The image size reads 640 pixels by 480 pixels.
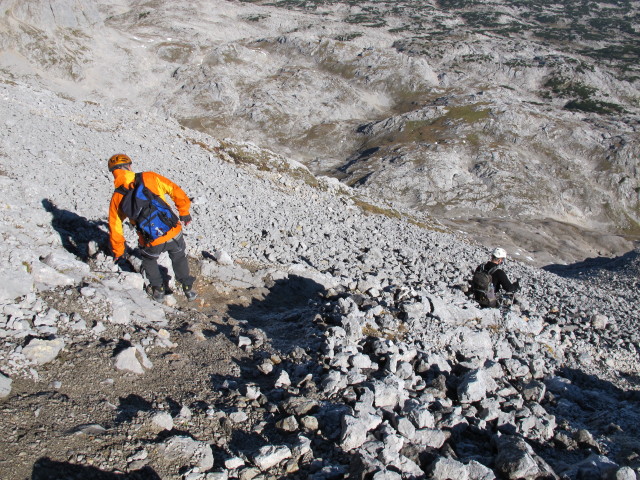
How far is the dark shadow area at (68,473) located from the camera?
409 cm

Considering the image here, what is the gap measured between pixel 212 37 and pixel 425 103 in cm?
10322

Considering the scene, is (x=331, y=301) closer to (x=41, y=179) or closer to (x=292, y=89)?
(x=41, y=179)

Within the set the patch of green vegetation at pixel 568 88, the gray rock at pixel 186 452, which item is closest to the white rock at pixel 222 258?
the gray rock at pixel 186 452

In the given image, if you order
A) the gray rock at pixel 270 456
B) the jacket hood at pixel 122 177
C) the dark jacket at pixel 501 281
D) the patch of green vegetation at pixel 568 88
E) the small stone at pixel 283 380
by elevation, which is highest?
the jacket hood at pixel 122 177

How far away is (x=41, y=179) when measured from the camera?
12.9 meters

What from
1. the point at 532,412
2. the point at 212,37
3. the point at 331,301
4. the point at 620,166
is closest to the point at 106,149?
the point at 331,301

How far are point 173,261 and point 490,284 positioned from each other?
9170mm

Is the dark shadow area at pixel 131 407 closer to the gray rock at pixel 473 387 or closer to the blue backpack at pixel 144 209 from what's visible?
the blue backpack at pixel 144 209

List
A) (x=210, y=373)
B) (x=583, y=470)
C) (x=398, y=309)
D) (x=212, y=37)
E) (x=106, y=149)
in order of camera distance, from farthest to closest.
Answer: (x=212, y=37)
(x=106, y=149)
(x=398, y=309)
(x=210, y=373)
(x=583, y=470)

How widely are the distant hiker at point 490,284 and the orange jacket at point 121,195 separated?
8791 millimetres

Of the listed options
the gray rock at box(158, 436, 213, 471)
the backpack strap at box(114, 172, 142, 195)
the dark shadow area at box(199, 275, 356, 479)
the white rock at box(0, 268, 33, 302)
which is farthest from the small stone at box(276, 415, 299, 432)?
the backpack strap at box(114, 172, 142, 195)

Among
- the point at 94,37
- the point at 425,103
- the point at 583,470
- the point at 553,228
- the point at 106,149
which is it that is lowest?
the point at 553,228

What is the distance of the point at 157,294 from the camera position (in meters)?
9.12

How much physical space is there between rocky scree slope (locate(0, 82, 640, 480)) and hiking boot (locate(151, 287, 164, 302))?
0.22 metres
